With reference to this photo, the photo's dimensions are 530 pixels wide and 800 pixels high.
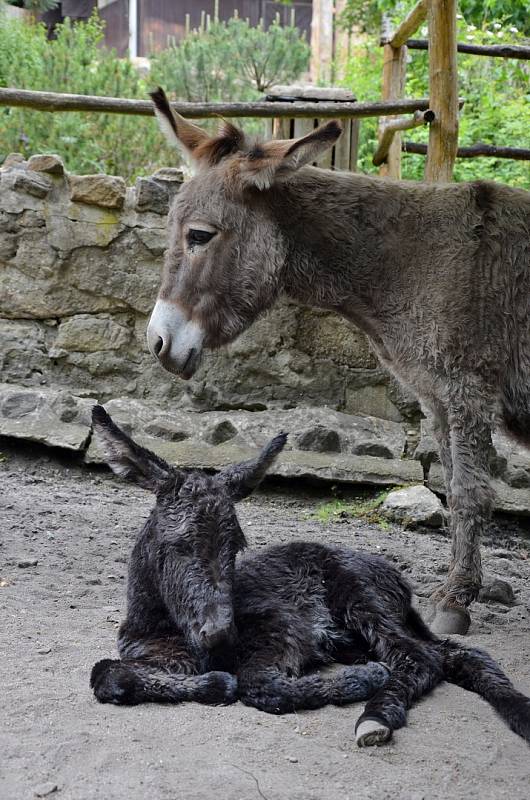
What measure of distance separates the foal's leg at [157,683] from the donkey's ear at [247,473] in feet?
2.12

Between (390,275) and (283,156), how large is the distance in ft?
2.43

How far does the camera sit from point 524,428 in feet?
13.9

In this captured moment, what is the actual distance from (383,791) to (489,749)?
1.56 ft

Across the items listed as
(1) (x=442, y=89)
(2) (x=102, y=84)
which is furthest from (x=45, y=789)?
(2) (x=102, y=84)

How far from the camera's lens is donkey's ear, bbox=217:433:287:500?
3.39 meters

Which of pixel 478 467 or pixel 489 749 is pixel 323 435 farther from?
pixel 489 749

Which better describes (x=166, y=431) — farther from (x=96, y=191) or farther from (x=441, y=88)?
(x=441, y=88)

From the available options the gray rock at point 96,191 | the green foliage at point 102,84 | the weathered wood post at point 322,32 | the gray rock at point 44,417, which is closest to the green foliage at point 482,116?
the green foliage at point 102,84

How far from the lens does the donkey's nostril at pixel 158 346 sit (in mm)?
4055

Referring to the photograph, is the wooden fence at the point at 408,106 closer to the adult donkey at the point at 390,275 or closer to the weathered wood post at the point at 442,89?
the weathered wood post at the point at 442,89

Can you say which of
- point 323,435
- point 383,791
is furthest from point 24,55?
point 383,791

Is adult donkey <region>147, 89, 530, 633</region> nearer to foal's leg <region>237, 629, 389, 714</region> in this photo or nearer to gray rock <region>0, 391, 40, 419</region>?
foal's leg <region>237, 629, 389, 714</region>

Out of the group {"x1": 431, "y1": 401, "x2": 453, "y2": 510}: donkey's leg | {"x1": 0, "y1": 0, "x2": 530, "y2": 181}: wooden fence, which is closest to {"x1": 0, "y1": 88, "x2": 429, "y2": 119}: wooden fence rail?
{"x1": 0, "y1": 0, "x2": 530, "y2": 181}: wooden fence

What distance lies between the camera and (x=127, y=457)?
338cm
